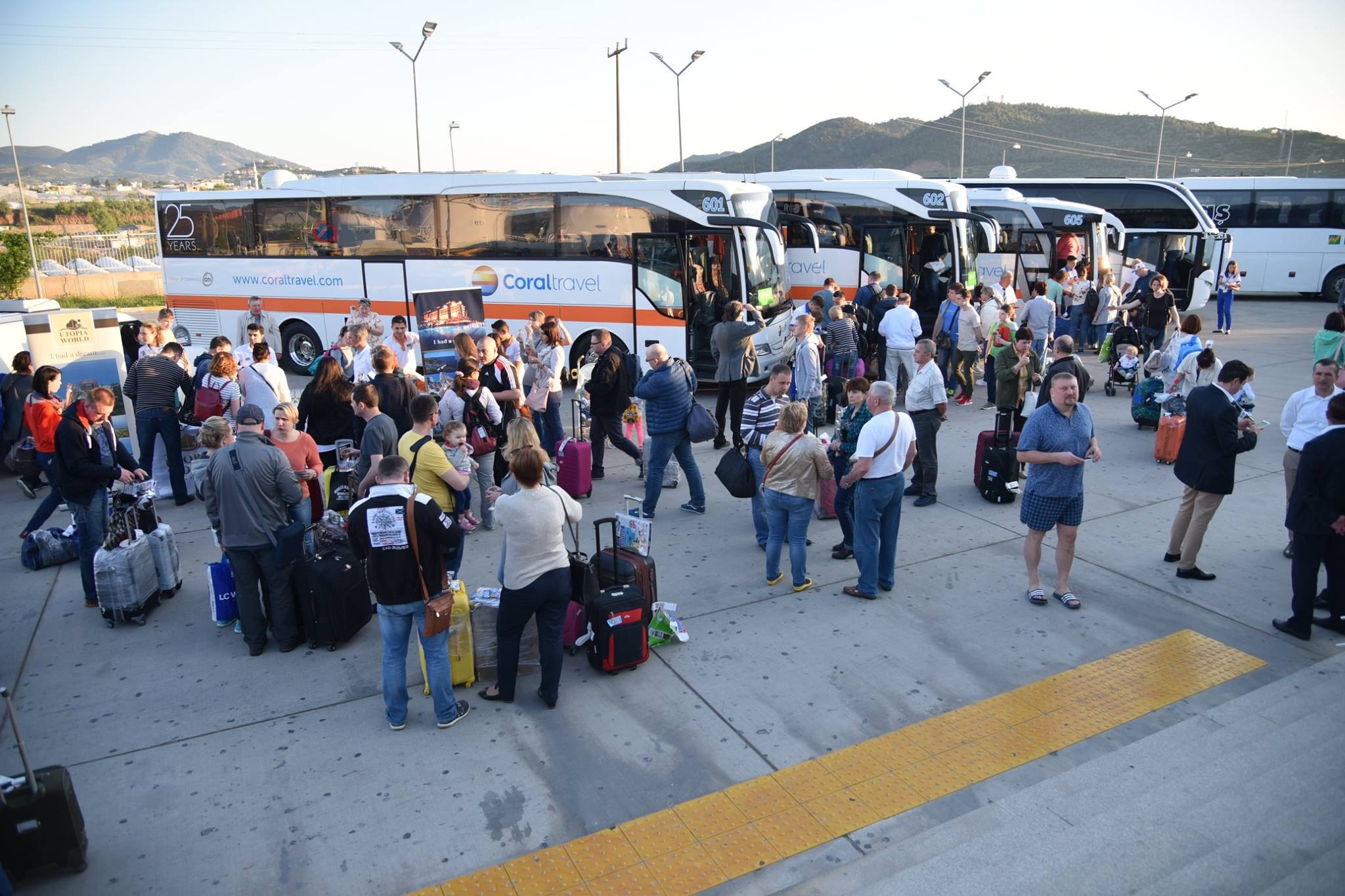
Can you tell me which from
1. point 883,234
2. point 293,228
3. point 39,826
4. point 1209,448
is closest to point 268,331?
point 293,228

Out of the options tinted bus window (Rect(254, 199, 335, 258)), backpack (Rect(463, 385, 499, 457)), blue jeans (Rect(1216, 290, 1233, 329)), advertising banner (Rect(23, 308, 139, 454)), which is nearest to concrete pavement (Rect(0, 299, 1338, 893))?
backpack (Rect(463, 385, 499, 457))

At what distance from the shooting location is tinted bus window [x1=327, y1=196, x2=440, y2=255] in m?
15.0

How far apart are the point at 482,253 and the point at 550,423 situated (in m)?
6.19

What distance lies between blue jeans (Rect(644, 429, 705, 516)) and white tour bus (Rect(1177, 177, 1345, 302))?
2423cm

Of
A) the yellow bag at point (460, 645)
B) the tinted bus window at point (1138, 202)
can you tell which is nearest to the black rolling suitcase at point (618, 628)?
the yellow bag at point (460, 645)

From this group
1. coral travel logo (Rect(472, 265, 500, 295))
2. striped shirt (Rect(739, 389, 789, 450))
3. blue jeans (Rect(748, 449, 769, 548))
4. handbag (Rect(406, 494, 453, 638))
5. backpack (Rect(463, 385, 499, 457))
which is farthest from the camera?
coral travel logo (Rect(472, 265, 500, 295))

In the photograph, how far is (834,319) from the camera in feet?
39.8

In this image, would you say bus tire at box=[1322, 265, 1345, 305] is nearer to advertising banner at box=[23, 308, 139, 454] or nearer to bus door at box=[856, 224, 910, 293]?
bus door at box=[856, 224, 910, 293]

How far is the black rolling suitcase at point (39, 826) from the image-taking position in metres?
3.84

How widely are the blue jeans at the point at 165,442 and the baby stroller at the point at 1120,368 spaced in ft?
42.9

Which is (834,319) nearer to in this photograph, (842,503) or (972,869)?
(842,503)

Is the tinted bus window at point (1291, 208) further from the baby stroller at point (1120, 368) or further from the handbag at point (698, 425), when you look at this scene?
the handbag at point (698, 425)

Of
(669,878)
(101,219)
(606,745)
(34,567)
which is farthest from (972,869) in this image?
(101,219)

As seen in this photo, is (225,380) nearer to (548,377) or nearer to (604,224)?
(548,377)
